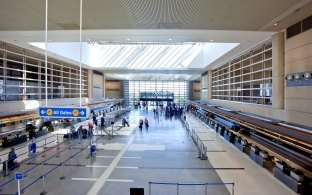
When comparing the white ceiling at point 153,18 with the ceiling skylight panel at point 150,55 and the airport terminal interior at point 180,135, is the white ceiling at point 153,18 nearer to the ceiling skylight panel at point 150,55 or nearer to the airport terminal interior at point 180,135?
the airport terminal interior at point 180,135

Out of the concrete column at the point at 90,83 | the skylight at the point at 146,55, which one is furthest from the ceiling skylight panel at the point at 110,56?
the concrete column at the point at 90,83

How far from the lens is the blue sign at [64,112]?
266 inches

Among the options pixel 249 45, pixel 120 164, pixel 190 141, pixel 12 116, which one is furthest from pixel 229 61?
pixel 12 116

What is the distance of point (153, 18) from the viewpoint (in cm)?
897

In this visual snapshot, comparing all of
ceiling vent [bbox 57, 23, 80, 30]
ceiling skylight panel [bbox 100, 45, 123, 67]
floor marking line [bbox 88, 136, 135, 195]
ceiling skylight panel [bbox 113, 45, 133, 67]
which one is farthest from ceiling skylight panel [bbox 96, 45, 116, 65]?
floor marking line [bbox 88, 136, 135, 195]

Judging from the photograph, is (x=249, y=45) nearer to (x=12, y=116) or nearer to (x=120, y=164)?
(x=120, y=164)

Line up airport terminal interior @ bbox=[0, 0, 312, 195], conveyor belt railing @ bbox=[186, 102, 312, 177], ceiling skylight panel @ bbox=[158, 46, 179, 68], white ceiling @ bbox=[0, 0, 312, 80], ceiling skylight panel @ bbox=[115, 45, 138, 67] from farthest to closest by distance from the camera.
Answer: ceiling skylight panel @ bbox=[158, 46, 179, 68] < ceiling skylight panel @ bbox=[115, 45, 138, 67] < white ceiling @ bbox=[0, 0, 312, 80] < airport terminal interior @ bbox=[0, 0, 312, 195] < conveyor belt railing @ bbox=[186, 102, 312, 177]

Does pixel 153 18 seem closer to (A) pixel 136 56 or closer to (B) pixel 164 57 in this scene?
(A) pixel 136 56

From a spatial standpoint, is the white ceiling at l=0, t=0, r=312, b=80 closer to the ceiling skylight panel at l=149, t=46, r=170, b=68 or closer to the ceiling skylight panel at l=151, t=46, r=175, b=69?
the ceiling skylight panel at l=149, t=46, r=170, b=68

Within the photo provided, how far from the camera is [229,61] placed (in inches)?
838

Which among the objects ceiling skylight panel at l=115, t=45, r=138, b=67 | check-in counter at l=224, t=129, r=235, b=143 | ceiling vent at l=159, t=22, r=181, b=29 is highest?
ceiling skylight panel at l=115, t=45, r=138, b=67

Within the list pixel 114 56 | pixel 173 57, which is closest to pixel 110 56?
pixel 114 56

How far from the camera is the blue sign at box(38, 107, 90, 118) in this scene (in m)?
6.76

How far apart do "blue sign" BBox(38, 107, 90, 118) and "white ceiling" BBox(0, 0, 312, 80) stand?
3.32 metres
